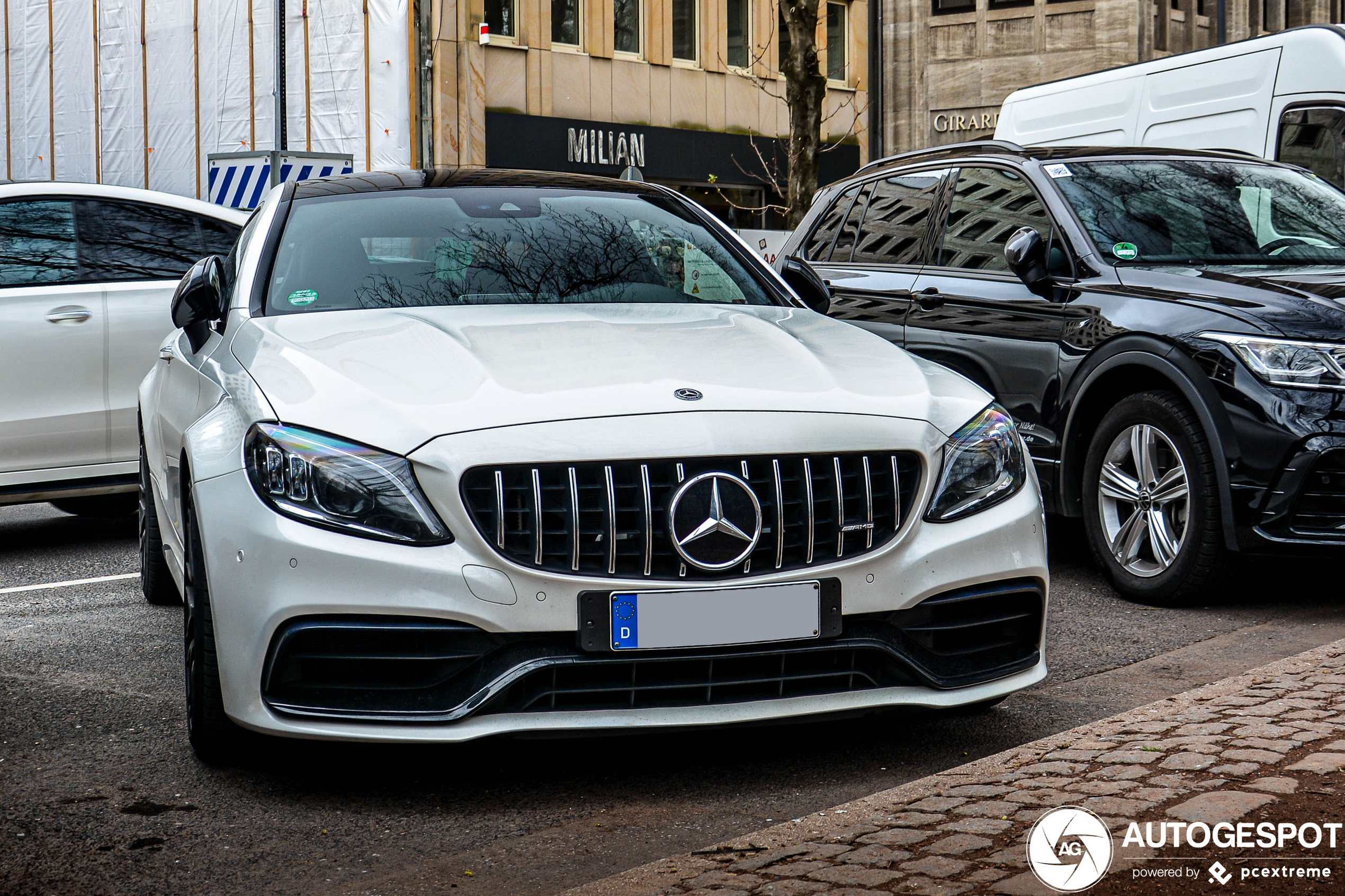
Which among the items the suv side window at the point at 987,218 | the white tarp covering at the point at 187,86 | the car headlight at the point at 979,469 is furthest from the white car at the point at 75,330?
the white tarp covering at the point at 187,86

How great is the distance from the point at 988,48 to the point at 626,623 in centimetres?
3425

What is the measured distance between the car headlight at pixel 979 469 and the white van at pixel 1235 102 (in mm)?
7125

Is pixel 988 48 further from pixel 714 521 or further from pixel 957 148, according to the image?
pixel 714 521

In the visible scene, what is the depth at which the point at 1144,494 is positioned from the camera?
606 cm

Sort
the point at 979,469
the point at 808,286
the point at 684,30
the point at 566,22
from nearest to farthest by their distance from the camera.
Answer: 1. the point at 979,469
2. the point at 808,286
3. the point at 566,22
4. the point at 684,30

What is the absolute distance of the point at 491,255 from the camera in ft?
16.4

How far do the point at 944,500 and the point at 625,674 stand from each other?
35.1 inches

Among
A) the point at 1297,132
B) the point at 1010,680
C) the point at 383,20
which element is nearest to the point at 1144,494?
the point at 1010,680

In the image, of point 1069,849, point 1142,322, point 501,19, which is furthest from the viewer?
point 501,19

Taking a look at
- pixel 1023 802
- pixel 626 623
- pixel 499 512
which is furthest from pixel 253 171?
pixel 1023 802

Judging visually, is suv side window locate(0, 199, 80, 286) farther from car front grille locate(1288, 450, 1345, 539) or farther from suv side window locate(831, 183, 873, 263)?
car front grille locate(1288, 450, 1345, 539)

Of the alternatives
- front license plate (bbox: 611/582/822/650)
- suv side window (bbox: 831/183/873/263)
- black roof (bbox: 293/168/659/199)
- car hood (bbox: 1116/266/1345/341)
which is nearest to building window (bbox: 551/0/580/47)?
suv side window (bbox: 831/183/873/263)

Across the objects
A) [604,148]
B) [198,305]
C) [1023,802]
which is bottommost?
[1023,802]

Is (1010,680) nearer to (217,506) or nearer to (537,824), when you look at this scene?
(537,824)
